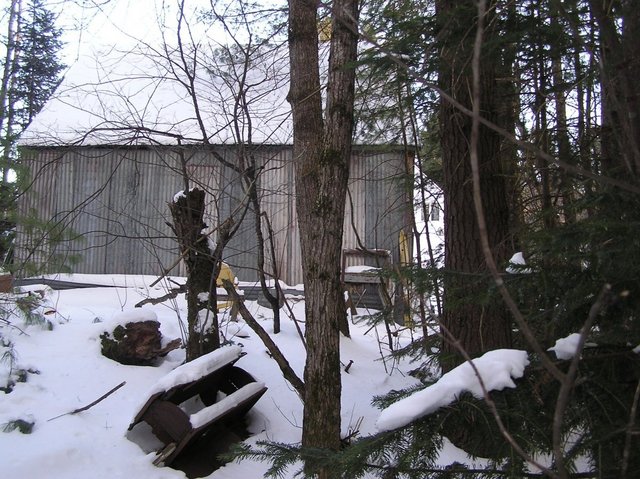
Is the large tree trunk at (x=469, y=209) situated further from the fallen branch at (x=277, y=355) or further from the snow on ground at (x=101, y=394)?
the snow on ground at (x=101, y=394)

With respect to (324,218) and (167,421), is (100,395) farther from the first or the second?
(324,218)

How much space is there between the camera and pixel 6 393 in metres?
5.26

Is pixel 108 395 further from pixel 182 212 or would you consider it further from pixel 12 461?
pixel 182 212

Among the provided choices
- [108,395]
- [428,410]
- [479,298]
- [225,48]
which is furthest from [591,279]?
[225,48]

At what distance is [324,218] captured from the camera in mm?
4398

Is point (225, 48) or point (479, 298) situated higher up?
point (225, 48)

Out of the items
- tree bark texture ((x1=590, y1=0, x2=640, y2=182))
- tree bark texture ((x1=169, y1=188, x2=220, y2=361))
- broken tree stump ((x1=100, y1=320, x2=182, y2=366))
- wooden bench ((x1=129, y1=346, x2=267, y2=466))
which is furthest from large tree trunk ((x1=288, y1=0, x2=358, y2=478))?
broken tree stump ((x1=100, y1=320, x2=182, y2=366))

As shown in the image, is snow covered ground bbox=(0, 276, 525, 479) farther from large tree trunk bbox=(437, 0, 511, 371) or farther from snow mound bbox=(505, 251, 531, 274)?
snow mound bbox=(505, 251, 531, 274)

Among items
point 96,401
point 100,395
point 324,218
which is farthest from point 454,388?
point 100,395

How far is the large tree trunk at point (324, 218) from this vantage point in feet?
14.0

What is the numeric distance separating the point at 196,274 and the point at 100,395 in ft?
5.23

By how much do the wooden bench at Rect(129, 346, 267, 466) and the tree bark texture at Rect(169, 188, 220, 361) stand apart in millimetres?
623

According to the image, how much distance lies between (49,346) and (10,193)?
5.97ft

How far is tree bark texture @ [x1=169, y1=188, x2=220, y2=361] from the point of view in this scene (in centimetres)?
609
